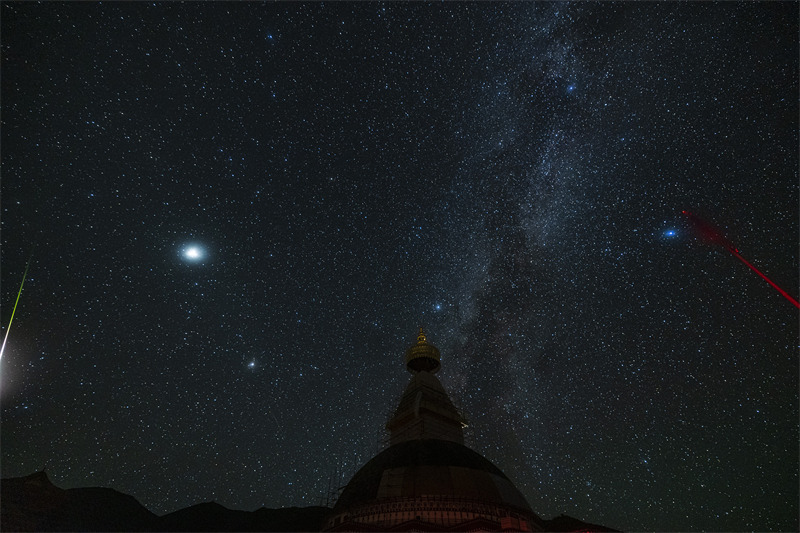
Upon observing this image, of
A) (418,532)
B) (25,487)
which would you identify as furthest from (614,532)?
(25,487)

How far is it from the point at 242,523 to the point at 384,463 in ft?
118

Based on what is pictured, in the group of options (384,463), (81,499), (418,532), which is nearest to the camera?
(418,532)

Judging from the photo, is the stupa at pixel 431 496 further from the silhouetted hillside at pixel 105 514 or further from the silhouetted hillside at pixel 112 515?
the silhouetted hillside at pixel 105 514

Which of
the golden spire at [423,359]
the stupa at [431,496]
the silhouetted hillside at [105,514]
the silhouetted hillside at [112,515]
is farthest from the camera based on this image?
the golden spire at [423,359]

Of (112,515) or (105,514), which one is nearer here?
(105,514)

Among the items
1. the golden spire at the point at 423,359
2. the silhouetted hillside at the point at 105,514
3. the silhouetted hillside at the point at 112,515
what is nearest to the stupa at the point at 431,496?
the silhouetted hillside at the point at 112,515

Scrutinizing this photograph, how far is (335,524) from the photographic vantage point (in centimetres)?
2873

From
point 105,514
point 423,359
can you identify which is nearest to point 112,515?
point 105,514

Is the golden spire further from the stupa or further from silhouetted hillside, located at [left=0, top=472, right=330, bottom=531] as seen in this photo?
silhouetted hillside, located at [left=0, top=472, right=330, bottom=531]

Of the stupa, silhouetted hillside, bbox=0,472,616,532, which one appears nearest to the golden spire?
the stupa

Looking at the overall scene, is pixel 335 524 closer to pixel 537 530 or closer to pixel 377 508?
pixel 377 508

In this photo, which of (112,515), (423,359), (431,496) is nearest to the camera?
(431,496)

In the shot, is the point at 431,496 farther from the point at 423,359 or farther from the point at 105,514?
the point at 105,514

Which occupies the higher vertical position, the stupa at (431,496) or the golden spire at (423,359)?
the golden spire at (423,359)
